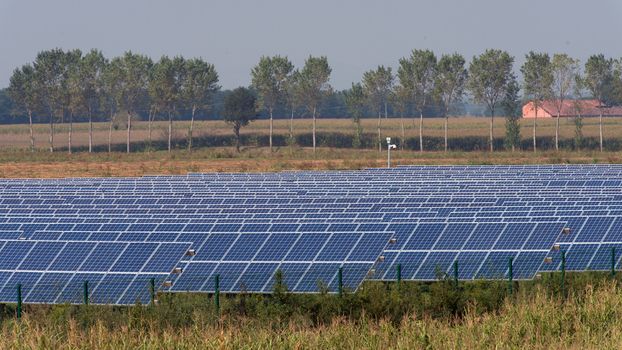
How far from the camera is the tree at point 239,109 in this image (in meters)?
114

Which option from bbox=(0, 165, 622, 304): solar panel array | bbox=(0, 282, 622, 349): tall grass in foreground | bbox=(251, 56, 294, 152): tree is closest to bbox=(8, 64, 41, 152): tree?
bbox=(251, 56, 294, 152): tree

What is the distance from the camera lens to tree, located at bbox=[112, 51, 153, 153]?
111812 millimetres

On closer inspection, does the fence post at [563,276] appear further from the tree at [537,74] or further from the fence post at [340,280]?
the tree at [537,74]

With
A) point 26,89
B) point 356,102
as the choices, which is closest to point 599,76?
point 356,102

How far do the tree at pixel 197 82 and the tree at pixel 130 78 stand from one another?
4966 mm

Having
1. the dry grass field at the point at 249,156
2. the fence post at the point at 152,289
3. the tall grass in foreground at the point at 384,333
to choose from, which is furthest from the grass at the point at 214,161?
the tall grass in foreground at the point at 384,333

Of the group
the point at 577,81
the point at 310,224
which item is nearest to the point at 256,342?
the point at 310,224

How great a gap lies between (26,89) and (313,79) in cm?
2730

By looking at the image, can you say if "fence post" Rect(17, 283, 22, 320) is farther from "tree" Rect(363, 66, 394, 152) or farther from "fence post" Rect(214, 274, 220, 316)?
"tree" Rect(363, 66, 394, 152)

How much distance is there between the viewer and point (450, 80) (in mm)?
103438

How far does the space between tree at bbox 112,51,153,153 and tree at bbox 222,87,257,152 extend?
328 inches

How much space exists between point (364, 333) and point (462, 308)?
168 inches

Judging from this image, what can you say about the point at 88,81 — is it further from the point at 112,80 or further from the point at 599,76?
the point at 599,76

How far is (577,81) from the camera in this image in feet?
330
